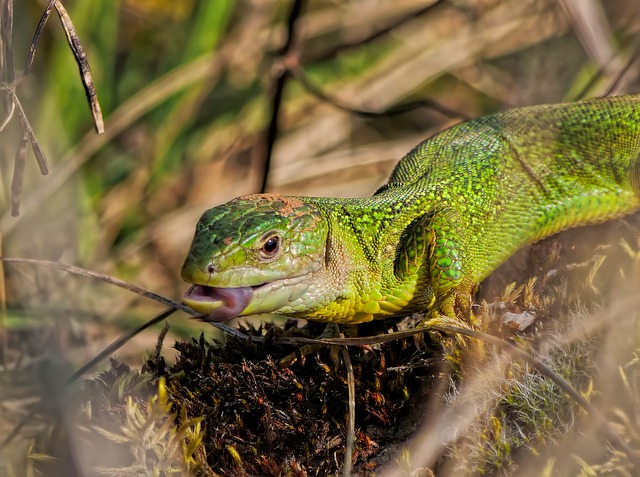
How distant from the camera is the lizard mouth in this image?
2.71m

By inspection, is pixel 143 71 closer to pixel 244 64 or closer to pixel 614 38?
pixel 244 64

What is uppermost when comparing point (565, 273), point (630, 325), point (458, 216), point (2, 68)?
point (2, 68)

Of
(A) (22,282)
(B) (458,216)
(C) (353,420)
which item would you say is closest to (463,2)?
(B) (458,216)

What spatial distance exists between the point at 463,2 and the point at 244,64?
209 cm

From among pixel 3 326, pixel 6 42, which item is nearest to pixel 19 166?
pixel 6 42

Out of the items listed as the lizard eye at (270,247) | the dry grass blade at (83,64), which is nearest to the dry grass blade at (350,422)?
the lizard eye at (270,247)

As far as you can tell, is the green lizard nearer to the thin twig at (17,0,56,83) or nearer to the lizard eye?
the lizard eye

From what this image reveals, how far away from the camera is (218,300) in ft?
9.13

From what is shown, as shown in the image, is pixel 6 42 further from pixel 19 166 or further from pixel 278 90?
pixel 278 90

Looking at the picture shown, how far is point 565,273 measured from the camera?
2.92 meters

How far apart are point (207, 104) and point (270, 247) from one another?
3112mm

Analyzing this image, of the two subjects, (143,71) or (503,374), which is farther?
(143,71)

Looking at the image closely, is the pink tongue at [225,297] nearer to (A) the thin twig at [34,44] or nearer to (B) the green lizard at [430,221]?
(B) the green lizard at [430,221]

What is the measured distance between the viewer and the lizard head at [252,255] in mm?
A: 2781
